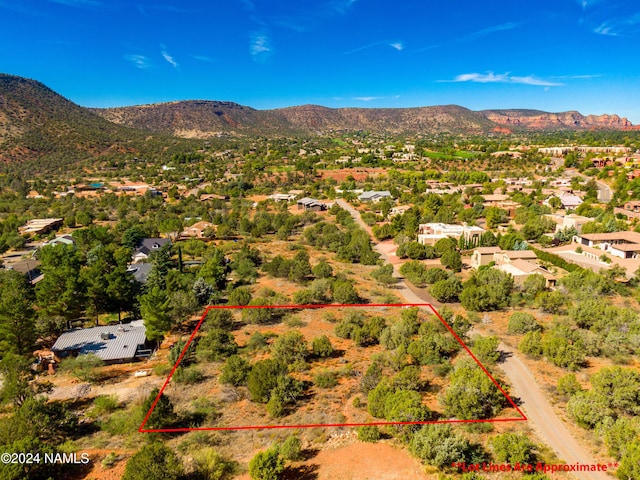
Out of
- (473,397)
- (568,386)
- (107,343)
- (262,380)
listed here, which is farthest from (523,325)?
(107,343)

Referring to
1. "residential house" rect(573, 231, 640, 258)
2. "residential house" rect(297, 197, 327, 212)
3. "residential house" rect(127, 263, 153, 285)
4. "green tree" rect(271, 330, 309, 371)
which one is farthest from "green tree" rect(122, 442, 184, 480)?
"residential house" rect(297, 197, 327, 212)

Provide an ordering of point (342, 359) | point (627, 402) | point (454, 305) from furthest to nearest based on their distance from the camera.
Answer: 1. point (454, 305)
2. point (342, 359)
3. point (627, 402)

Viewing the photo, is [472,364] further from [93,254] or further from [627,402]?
[93,254]

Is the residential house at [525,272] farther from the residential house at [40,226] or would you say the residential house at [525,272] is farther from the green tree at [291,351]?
the residential house at [40,226]

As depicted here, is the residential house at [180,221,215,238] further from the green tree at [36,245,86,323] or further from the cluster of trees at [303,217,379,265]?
the green tree at [36,245,86,323]

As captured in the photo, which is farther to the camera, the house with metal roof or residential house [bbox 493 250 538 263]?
residential house [bbox 493 250 538 263]

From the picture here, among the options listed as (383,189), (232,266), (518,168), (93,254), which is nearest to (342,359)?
(232,266)
